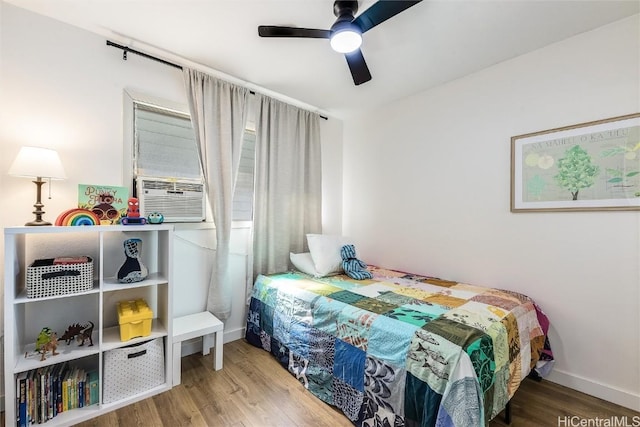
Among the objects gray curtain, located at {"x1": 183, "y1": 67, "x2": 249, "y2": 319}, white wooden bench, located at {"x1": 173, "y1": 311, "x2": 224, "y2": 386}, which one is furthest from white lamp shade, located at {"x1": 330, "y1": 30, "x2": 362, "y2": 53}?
white wooden bench, located at {"x1": 173, "y1": 311, "x2": 224, "y2": 386}

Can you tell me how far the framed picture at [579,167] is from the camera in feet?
5.42

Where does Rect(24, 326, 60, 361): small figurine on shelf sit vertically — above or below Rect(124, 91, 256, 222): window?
below

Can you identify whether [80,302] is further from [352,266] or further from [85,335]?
[352,266]

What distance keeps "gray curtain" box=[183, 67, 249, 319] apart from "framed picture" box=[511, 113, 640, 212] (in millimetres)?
2329

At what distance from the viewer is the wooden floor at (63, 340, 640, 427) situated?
4.99 ft

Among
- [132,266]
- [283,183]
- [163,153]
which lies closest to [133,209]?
[132,266]

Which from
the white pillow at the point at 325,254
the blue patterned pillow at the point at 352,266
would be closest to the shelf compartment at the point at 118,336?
the white pillow at the point at 325,254

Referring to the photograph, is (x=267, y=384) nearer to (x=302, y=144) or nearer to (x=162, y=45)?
(x=302, y=144)

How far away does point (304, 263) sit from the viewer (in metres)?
2.58

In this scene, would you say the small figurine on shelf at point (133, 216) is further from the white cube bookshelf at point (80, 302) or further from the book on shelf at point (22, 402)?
the book on shelf at point (22, 402)

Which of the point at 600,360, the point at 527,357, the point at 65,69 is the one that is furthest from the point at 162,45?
the point at 600,360

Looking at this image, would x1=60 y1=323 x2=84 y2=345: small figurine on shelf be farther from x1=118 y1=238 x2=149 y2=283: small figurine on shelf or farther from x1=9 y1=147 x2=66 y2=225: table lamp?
x1=9 y1=147 x2=66 y2=225: table lamp

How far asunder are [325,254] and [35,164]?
6.66 ft

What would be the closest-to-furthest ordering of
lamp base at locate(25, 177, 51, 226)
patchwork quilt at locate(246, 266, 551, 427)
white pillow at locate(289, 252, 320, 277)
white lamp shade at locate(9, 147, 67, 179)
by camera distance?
1. patchwork quilt at locate(246, 266, 551, 427)
2. white lamp shade at locate(9, 147, 67, 179)
3. lamp base at locate(25, 177, 51, 226)
4. white pillow at locate(289, 252, 320, 277)
